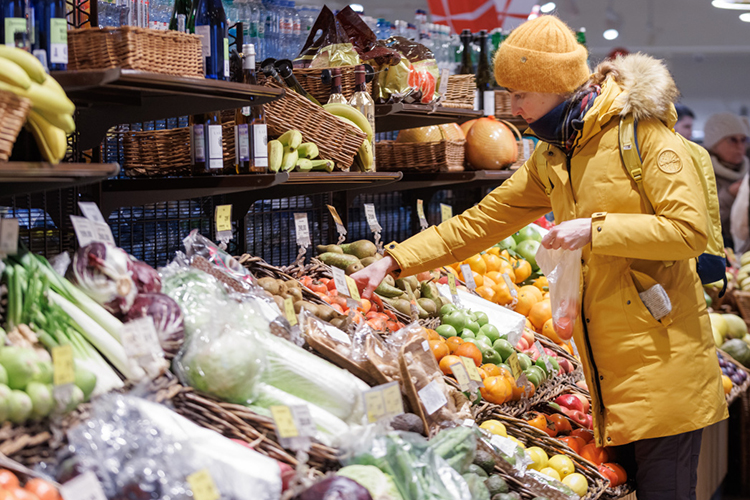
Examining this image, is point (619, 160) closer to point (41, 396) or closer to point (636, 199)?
point (636, 199)

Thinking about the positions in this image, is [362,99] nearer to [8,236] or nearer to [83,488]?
[8,236]

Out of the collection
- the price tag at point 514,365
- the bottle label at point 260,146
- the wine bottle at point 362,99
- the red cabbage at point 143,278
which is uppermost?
the wine bottle at point 362,99

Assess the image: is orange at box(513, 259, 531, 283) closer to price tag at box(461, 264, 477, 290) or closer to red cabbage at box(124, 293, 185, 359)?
price tag at box(461, 264, 477, 290)

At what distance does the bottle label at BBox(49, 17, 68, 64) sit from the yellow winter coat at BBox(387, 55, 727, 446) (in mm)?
1462

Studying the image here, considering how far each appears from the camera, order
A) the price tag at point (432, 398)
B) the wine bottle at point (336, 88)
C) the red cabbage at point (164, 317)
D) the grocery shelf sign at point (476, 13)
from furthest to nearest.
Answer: the grocery shelf sign at point (476, 13) → the wine bottle at point (336, 88) → the price tag at point (432, 398) → the red cabbage at point (164, 317)

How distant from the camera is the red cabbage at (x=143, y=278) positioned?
1774 mm

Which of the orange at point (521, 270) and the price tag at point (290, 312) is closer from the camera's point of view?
the price tag at point (290, 312)

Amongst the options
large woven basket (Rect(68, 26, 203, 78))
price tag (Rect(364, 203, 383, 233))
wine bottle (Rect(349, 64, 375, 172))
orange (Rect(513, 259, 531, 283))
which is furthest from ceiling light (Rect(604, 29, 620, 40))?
large woven basket (Rect(68, 26, 203, 78))

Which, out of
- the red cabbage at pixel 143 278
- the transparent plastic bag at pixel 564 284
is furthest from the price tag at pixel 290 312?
the transparent plastic bag at pixel 564 284

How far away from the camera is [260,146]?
7.80 ft

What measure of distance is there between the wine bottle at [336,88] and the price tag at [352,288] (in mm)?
746

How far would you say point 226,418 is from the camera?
1.65m

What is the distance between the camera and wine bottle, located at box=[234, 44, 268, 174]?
2352mm

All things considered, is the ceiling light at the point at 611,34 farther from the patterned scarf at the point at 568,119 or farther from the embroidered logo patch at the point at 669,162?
the embroidered logo patch at the point at 669,162
